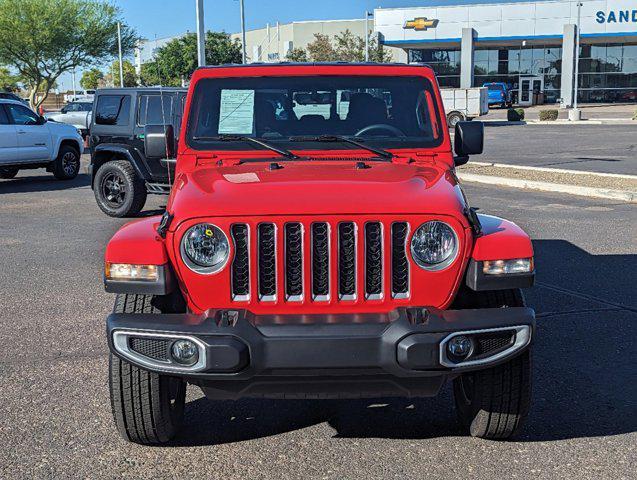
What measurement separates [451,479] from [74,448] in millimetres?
1823

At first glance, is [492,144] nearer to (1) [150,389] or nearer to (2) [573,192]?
(2) [573,192]

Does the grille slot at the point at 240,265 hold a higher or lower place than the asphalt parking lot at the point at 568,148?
higher

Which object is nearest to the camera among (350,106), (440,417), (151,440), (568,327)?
(151,440)

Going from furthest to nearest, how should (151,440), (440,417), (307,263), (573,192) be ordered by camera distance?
(573,192), (440,417), (151,440), (307,263)

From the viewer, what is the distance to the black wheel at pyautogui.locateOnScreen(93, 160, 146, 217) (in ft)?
41.1

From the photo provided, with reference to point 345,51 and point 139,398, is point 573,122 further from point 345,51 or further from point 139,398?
point 139,398

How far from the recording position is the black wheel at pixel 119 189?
1252 centimetres

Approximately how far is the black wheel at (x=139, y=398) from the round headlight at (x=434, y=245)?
122 centimetres

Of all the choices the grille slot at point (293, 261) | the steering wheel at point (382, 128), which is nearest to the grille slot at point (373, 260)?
the grille slot at point (293, 261)

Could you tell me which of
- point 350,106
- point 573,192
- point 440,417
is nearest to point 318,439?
point 440,417

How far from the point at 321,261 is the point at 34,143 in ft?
50.5

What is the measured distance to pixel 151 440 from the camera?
416 centimetres

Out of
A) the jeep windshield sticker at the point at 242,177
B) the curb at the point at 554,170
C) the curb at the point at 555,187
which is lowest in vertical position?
the curb at the point at 555,187

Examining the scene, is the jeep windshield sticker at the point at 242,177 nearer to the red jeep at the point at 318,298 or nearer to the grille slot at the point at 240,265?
the red jeep at the point at 318,298
